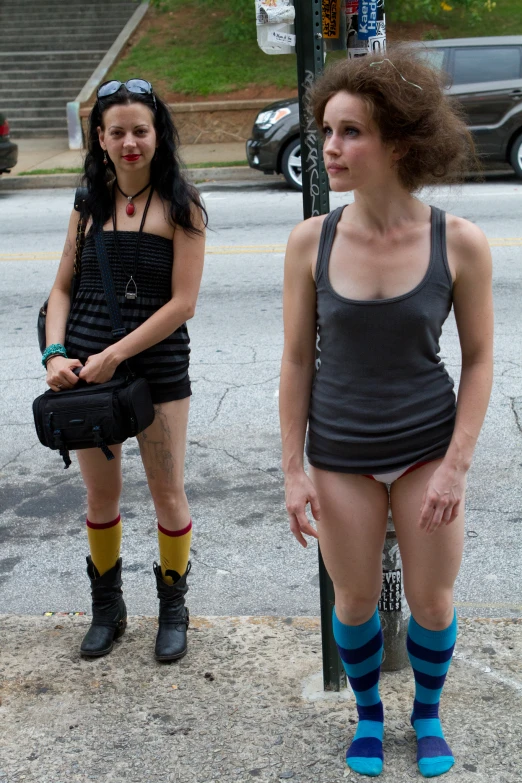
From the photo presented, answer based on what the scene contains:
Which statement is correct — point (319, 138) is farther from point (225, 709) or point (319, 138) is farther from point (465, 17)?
point (465, 17)

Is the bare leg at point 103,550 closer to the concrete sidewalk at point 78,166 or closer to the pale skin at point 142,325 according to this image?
the pale skin at point 142,325

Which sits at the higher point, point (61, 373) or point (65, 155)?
point (61, 373)

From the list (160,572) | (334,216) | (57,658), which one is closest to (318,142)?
(334,216)

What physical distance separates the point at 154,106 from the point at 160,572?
1592 mm

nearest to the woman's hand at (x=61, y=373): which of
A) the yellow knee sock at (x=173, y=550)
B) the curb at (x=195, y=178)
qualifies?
the yellow knee sock at (x=173, y=550)

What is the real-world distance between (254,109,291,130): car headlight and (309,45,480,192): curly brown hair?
11.0 m

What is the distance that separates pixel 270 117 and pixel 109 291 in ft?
34.7

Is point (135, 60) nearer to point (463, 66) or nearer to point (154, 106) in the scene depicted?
point (463, 66)

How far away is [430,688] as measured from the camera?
2672mm

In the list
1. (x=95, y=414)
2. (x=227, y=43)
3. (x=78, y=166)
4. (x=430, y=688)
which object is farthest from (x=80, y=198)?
(x=227, y=43)

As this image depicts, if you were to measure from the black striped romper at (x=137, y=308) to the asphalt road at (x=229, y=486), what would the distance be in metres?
0.94

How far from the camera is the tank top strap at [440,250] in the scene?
2336 mm

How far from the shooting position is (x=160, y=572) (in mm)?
3398

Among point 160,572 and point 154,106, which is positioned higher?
point 154,106
